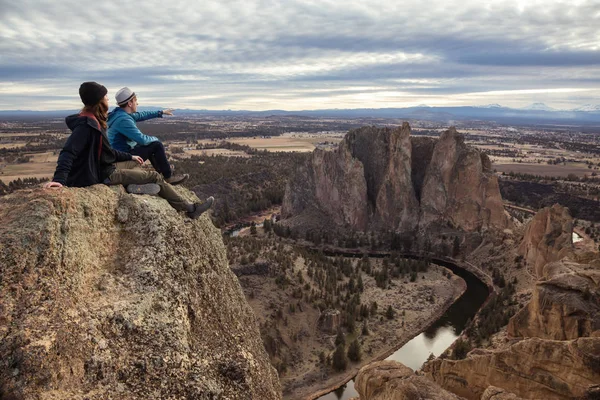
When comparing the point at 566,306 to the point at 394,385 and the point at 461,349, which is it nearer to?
the point at 461,349

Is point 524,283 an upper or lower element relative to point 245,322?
lower

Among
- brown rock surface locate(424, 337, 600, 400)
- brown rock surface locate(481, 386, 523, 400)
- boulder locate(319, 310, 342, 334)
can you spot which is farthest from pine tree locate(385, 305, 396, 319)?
brown rock surface locate(481, 386, 523, 400)

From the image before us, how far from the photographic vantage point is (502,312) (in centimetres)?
2805

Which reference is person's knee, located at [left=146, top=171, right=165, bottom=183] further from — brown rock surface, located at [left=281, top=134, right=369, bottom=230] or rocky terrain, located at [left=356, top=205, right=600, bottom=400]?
brown rock surface, located at [left=281, top=134, right=369, bottom=230]

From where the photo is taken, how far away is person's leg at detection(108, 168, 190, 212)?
552 centimetres

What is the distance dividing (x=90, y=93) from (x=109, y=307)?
8.28 feet

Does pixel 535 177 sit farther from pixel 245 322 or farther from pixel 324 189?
pixel 245 322

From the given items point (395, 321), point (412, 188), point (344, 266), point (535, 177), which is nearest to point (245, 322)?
point (395, 321)

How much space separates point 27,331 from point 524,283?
37.6 m

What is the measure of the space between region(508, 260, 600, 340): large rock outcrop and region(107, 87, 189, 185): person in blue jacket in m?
16.4

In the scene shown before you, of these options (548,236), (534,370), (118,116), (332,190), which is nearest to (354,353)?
(534,370)

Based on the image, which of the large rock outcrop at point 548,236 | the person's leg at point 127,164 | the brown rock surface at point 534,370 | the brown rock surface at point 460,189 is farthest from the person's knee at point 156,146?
the brown rock surface at point 460,189

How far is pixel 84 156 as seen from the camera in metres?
4.99

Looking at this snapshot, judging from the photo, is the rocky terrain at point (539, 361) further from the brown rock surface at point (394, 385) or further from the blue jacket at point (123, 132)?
the blue jacket at point (123, 132)
